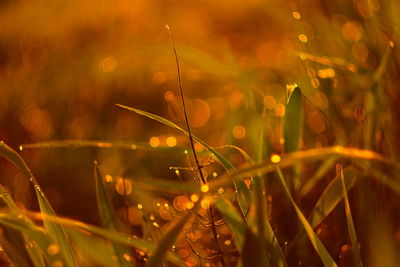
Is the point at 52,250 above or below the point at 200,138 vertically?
above

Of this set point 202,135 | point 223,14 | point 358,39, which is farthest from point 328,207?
point 223,14

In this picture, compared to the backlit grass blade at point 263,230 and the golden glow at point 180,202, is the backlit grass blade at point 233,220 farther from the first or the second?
the golden glow at point 180,202

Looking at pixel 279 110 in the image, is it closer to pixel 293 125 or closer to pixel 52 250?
pixel 293 125

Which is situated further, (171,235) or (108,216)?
(108,216)

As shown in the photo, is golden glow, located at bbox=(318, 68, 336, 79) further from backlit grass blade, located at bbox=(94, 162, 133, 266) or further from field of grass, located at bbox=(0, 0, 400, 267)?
backlit grass blade, located at bbox=(94, 162, 133, 266)

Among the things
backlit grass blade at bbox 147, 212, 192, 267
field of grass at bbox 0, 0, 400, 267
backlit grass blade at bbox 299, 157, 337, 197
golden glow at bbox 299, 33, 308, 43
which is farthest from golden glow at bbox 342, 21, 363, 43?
backlit grass blade at bbox 147, 212, 192, 267

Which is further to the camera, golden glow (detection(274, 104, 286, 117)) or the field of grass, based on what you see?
golden glow (detection(274, 104, 286, 117))

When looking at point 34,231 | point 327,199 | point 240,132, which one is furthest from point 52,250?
point 240,132
